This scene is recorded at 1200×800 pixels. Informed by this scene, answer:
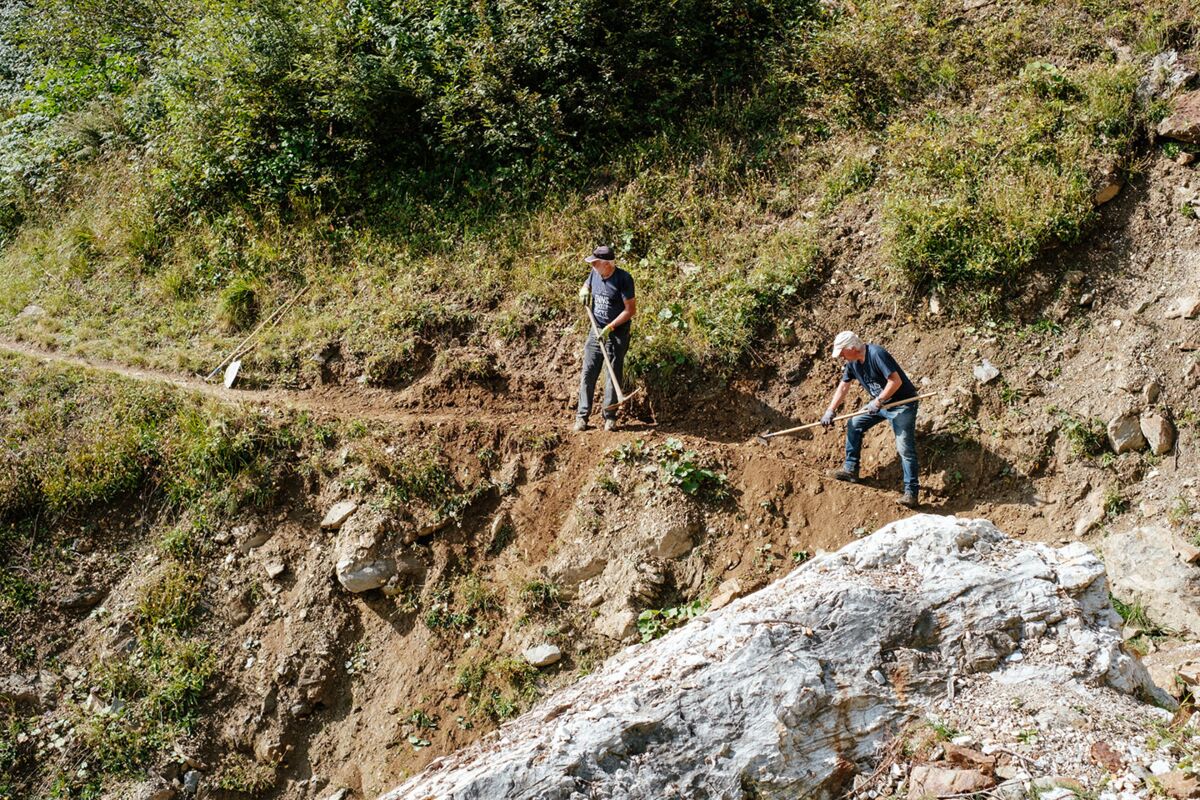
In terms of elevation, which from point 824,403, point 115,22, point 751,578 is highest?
point 115,22

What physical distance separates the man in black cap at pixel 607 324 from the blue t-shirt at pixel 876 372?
2.27m

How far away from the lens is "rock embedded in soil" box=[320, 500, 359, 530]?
347 inches

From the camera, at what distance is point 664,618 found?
755 centimetres

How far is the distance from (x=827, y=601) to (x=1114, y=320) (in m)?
4.96

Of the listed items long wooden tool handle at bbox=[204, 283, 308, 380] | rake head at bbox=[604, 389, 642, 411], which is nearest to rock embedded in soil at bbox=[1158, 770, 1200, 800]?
rake head at bbox=[604, 389, 642, 411]

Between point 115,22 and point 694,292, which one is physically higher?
point 115,22

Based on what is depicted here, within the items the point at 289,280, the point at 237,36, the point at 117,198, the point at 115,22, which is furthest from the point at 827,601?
the point at 115,22

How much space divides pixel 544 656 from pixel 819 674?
2.97 metres

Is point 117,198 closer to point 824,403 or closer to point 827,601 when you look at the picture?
point 824,403

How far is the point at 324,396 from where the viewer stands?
33.7 ft

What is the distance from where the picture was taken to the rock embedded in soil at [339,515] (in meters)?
8.82

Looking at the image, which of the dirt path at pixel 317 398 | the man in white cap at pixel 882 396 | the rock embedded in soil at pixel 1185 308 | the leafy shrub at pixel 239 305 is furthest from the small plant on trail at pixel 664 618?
the leafy shrub at pixel 239 305

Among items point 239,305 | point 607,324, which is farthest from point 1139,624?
point 239,305

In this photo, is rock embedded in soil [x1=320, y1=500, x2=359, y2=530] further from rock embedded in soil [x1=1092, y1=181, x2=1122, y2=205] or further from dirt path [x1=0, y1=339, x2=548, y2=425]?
rock embedded in soil [x1=1092, y1=181, x2=1122, y2=205]
